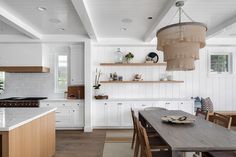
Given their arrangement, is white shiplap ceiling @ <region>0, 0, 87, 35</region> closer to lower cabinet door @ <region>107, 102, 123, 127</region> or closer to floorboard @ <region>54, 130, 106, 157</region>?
lower cabinet door @ <region>107, 102, 123, 127</region>

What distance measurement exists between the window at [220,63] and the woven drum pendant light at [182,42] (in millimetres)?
4111

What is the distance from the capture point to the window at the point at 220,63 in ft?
21.2

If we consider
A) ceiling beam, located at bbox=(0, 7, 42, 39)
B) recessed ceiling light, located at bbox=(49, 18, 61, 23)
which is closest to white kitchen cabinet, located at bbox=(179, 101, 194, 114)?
recessed ceiling light, located at bbox=(49, 18, 61, 23)

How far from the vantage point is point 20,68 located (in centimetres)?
560

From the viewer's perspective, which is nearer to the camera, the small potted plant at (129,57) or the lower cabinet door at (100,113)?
the lower cabinet door at (100,113)

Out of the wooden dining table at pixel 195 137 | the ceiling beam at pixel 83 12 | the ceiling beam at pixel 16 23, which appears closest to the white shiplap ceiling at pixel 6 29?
the ceiling beam at pixel 16 23

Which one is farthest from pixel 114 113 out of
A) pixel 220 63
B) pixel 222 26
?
pixel 220 63

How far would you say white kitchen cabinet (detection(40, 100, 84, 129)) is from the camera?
5.71m

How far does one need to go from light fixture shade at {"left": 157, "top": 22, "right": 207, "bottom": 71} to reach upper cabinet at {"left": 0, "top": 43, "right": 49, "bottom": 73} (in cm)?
397

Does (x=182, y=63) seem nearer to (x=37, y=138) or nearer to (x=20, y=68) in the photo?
(x=37, y=138)

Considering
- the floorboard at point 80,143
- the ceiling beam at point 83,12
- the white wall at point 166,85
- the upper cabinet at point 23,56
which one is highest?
the ceiling beam at point 83,12

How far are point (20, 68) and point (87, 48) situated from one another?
1.87m

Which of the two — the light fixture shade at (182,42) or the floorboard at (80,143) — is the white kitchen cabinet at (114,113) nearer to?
the floorboard at (80,143)

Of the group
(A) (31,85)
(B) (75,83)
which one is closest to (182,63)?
(B) (75,83)
